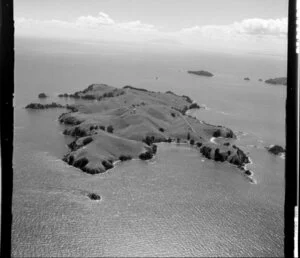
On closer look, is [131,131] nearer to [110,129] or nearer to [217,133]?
[110,129]

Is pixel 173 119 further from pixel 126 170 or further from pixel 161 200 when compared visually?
pixel 161 200

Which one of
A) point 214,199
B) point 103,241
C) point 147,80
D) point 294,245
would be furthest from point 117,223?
point 147,80

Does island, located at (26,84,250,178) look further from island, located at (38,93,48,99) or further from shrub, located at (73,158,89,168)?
island, located at (38,93,48,99)

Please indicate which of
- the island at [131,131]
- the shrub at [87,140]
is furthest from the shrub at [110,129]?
the shrub at [87,140]

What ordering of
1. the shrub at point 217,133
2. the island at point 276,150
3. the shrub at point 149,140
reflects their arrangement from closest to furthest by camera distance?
1. the island at point 276,150
2. the shrub at point 149,140
3. the shrub at point 217,133

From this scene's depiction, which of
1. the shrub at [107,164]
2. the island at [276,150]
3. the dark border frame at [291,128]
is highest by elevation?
the dark border frame at [291,128]

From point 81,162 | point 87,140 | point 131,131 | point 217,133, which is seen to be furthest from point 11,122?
point 217,133

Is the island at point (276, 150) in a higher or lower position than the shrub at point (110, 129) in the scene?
lower

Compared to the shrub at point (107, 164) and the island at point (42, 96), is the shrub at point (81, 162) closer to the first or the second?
the shrub at point (107, 164)

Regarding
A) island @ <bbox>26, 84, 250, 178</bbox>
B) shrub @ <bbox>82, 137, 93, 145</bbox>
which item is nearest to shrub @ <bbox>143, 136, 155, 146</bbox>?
island @ <bbox>26, 84, 250, 178</bbox>
